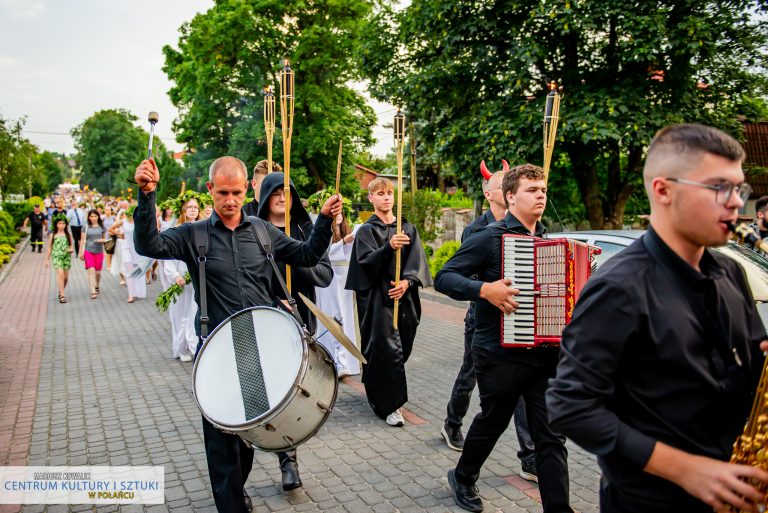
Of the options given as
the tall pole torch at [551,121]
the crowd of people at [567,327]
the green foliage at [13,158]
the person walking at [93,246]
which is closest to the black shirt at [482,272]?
the crowd of people at [567,327]

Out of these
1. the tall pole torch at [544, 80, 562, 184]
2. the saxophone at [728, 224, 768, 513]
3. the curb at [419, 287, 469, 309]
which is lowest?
the curb at [419, 287, 469, 309]

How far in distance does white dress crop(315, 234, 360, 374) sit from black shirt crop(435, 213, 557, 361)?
13.1ft

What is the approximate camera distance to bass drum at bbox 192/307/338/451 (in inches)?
134

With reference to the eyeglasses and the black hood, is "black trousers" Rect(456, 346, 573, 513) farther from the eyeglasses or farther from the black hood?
the black hood

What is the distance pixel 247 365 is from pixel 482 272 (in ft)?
5.15

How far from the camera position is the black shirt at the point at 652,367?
190 centimetres

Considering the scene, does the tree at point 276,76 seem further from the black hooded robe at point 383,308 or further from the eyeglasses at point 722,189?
the eyeglasses at point 722,189

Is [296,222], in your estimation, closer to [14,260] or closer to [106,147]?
[14,260]

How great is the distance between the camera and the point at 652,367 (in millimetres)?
1925

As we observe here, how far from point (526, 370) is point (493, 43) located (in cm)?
1215

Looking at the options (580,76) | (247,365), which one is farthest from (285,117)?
(580,76)

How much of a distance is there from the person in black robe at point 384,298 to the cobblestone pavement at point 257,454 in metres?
0.34

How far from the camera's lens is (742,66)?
13.8m

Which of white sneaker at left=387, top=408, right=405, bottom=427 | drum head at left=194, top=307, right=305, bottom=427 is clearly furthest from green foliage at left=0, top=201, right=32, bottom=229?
drum head at left=194, top=307, right=305, bottom=427
